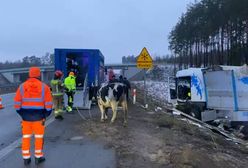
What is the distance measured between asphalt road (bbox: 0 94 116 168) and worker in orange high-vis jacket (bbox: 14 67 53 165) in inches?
19.2

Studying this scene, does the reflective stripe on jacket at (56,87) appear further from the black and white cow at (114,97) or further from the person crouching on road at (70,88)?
the black and white cow at (114,97)

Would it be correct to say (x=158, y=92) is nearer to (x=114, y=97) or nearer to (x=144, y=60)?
(x=144, y=60)

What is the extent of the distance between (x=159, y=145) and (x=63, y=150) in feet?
7.70

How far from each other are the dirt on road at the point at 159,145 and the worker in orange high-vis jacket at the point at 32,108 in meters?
1.73

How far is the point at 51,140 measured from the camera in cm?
1191

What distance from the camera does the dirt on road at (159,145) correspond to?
29.4ft

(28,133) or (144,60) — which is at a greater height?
(144,60)

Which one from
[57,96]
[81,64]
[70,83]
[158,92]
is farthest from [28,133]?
[158,92]

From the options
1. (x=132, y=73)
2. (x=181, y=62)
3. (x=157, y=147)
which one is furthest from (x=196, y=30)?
(x=157, y=147)

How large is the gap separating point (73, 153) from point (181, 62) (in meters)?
93.3

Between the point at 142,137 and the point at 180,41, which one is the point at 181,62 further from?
the point at 142,137

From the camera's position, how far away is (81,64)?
78.7 feet

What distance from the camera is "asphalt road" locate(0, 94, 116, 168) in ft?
29.0

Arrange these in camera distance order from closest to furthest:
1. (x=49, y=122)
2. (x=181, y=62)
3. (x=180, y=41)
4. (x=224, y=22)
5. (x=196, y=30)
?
1. (x=49, y=122)
2. (x=224, y=22)
3. (x=196, y=30)
4. (x=180, y=41)
5. (x=181, y=62)
